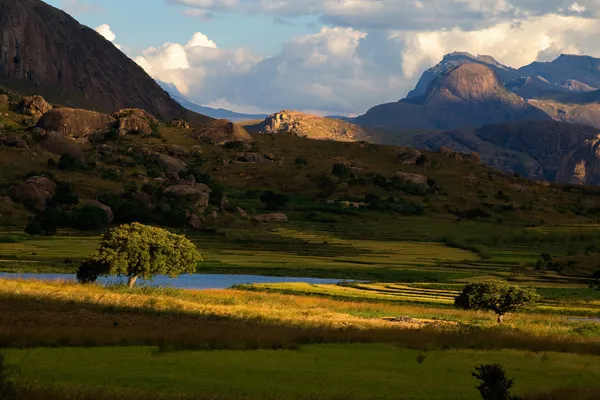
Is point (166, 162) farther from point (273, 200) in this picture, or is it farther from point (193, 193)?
point (193, 193)

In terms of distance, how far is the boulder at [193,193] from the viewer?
488ft

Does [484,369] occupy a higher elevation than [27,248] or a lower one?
higher

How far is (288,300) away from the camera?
65.0m

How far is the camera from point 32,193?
457 ft

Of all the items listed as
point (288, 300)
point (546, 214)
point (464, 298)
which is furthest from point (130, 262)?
point (546, 214)

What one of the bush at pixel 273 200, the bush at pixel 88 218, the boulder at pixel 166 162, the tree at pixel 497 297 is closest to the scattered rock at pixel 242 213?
the bush at pixel 273 200

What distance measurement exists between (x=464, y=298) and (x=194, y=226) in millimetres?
77430

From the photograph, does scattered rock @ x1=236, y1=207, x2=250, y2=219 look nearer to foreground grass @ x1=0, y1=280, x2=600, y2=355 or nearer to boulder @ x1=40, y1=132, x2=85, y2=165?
boulder @ x1=40, y1=132, x2=85, y2=165

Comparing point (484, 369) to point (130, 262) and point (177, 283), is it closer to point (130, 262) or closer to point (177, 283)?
point (130, 262)

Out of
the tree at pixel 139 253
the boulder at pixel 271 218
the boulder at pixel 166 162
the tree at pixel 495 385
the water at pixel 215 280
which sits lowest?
the water at pixel 215 280

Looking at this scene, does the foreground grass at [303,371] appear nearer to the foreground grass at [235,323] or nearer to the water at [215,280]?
the foreground grass at [235,323]

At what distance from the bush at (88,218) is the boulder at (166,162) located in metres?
59.3

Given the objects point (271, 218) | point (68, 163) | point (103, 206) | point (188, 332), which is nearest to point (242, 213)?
point (271, 218)

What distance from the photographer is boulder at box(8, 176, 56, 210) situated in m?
138
